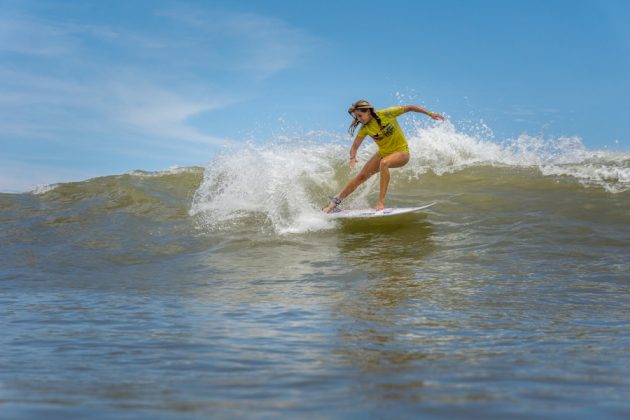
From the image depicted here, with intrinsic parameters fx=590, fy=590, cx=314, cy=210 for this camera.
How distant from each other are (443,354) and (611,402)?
1112 millimetres

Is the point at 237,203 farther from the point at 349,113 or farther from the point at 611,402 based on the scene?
the point at 611,402

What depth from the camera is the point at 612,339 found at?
4094 millimetres

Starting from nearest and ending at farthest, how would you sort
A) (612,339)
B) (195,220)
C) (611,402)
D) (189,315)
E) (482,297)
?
(611,402), (612,339), (189,315), (482,297), (195,220)

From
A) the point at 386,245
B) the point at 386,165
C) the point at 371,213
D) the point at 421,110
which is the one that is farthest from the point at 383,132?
the point at 386,245

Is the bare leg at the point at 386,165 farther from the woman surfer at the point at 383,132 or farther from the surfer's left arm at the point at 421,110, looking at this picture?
the surfer's left arm at the point at 421,110

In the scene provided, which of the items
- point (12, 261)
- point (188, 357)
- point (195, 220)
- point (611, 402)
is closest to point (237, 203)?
point (195, 220)

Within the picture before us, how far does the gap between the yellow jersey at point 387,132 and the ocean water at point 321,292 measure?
1248 millimetres

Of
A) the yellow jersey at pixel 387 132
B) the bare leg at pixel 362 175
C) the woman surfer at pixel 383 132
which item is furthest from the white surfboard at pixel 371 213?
the yellow jersey at pixel 387 132

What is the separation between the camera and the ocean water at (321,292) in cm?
280

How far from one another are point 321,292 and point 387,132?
4652 mm

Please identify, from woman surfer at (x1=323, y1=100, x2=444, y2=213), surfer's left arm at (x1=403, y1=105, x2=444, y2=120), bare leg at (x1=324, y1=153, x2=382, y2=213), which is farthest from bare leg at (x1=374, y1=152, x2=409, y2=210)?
surfer's left arm at (x1=403, y1=105, x2=444, y2=120)

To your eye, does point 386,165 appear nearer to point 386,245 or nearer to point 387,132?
point 387,132

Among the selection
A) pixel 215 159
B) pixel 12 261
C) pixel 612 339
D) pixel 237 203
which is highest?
pixel 215 159

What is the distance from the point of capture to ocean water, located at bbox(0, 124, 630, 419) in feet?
9.19
